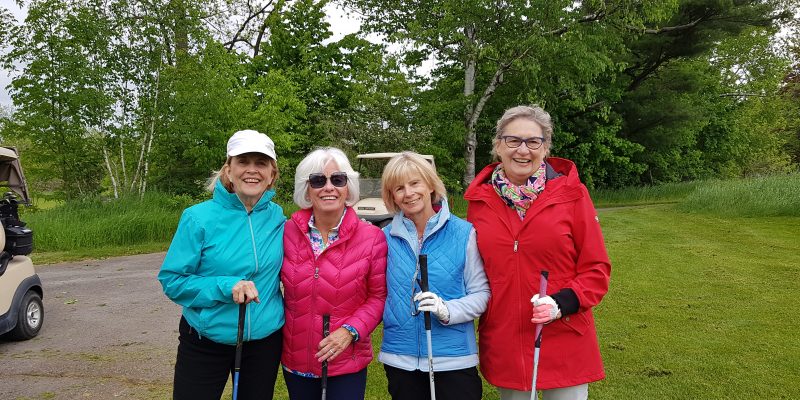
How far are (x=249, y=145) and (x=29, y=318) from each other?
480 centimetres

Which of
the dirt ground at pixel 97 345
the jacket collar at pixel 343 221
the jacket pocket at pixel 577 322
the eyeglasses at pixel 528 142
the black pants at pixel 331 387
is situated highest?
the eyeglasses at pixel 528 142

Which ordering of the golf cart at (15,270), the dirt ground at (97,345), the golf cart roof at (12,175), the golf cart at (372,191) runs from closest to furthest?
the dirt ground at (97,345)
the golf cart at (15,270)
the golf cart roof at (12,175)
the golf cart at (372,191)

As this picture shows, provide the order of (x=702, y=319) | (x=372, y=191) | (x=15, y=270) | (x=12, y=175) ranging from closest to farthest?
(x=15, y=270)
(x=12, y=175)
(x=702, y=319)
(x=372, y=191)

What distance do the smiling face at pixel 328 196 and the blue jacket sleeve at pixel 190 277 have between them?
0.48 meters

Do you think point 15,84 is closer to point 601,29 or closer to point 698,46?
point 601,29

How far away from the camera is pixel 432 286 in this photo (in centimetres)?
247

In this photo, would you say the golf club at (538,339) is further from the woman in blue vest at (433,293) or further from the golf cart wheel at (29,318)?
the golf cart wheel at (29,318)

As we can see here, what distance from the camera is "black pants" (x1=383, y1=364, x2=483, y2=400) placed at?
2.47 meters

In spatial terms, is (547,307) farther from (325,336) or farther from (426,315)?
(325,336)

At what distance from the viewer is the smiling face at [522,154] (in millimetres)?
2547

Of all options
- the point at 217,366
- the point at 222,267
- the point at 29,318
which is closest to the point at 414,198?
the point at 222,267

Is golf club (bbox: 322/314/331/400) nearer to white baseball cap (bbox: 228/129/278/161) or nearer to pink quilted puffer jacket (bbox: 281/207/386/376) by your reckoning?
pink quilted puffer jacket (bbox: 281/207/386/376)

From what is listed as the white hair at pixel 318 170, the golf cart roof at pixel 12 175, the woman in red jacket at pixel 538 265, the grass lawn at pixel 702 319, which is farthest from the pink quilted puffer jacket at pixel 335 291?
the golf cart roof at pixel 12 175

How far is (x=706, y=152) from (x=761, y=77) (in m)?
6.32
